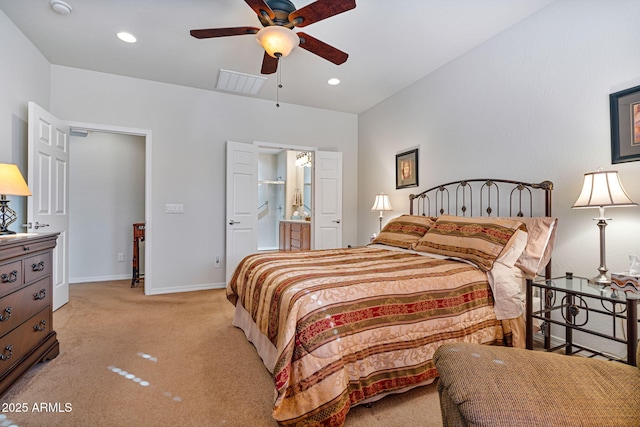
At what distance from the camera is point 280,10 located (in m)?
2.13

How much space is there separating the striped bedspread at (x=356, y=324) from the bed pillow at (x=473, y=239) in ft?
A: 0.43

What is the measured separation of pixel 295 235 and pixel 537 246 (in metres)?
4.94

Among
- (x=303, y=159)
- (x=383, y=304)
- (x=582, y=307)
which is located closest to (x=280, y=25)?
(x=383, y=304)

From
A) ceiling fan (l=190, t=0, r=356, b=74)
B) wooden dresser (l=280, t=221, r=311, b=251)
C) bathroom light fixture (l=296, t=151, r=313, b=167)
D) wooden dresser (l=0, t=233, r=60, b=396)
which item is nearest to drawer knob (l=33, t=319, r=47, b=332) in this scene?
wooden dresser (l=0, t=233, r=60, b=396)

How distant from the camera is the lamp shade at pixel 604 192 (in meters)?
1.77

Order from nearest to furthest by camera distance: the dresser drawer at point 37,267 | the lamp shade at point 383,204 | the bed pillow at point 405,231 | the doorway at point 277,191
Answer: the dresser drawer at point 37,267, the bed pillow at point 405,231, the lamp shade at point 383,204, the doorway at point 277,191

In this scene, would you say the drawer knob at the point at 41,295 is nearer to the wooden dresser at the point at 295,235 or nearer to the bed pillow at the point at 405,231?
the bed pillow at the point at 405,231

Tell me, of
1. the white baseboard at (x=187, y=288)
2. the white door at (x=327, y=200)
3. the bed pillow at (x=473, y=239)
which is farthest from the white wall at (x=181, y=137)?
the bed pillow at (x=473, y=239)

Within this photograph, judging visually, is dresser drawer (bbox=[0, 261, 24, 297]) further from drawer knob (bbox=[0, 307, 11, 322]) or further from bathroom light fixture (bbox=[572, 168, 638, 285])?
bathroom light fixture (bbox=[572, 168, 638, 285])

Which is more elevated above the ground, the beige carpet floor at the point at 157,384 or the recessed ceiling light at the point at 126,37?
the recessed ceiling light at the point at 126,37

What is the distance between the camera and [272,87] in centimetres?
402

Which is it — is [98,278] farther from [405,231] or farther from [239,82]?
[405,231]

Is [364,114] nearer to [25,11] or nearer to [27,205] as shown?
[25,11]

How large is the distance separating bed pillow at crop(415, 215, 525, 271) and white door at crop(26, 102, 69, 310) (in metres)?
3.59
